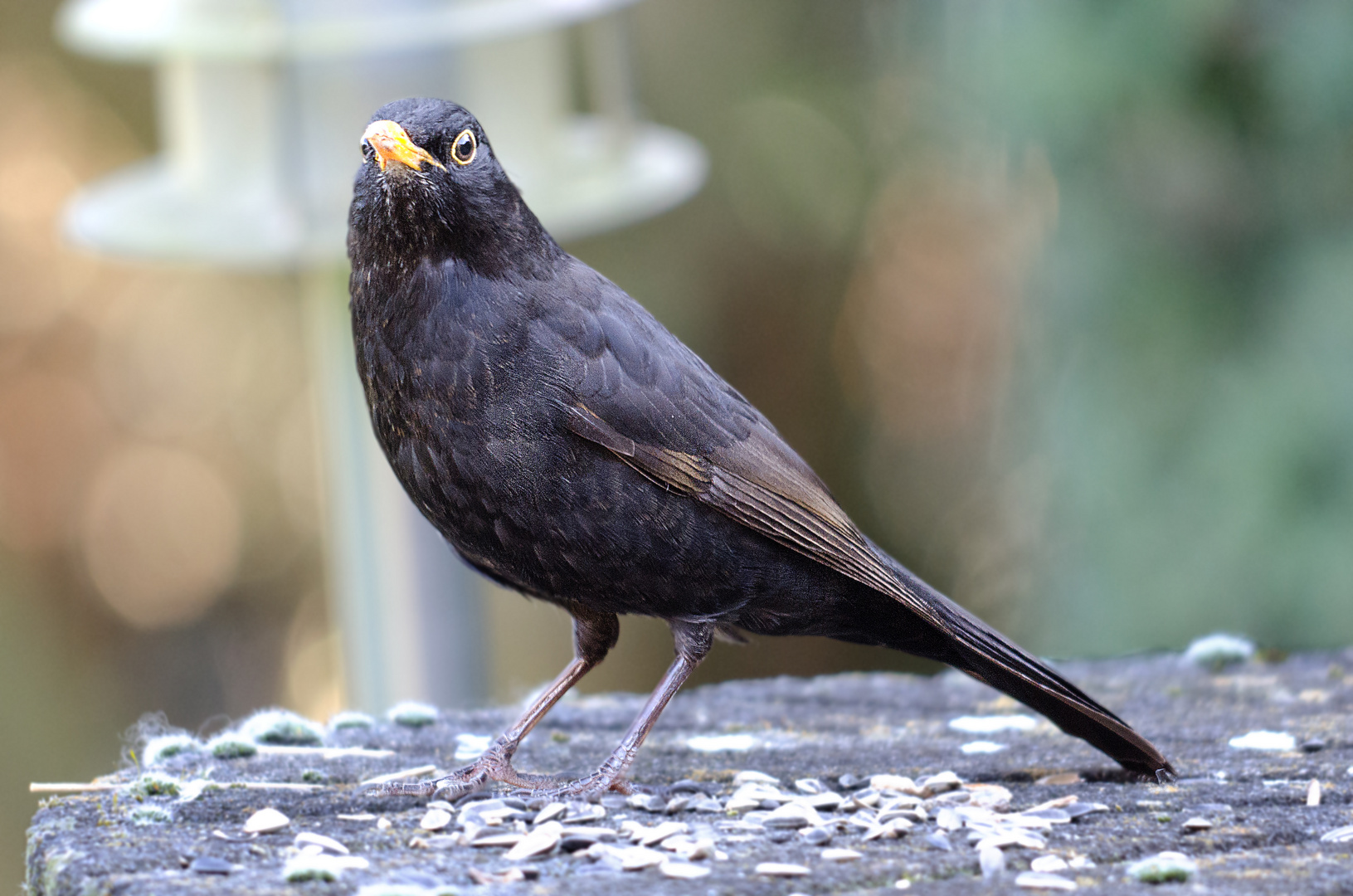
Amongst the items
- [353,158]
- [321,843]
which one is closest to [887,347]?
[353,158]

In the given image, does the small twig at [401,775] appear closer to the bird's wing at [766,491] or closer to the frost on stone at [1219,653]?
the bird's wing at [766,491]

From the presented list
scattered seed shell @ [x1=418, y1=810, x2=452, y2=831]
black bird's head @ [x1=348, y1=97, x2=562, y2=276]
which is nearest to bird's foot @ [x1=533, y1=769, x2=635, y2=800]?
scattered seed shell @ [x1=418, y1=810, x2=452, y2=831]

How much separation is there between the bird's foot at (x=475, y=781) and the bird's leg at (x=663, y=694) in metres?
0.13

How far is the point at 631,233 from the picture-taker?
28.3ft

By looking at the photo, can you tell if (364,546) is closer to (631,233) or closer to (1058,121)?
(1058,121)

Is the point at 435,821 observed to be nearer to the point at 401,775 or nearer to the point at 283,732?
the point at 401,775

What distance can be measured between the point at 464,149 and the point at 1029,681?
1733 millimetres

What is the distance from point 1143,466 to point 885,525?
9.07 ft

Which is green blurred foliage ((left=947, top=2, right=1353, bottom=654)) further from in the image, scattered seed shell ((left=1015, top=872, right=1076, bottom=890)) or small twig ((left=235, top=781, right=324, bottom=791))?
small twig ((left=235, top=781, right=324, bottom=791))

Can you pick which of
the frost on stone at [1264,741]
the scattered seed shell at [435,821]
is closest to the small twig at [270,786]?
the scattered seed shell at [435,821]

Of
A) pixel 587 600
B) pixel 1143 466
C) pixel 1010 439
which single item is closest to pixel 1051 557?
pixel 1143 466

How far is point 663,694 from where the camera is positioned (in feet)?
10.8

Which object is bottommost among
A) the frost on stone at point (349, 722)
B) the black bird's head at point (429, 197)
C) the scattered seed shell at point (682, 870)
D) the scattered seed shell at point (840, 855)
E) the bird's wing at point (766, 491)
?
the scattered seed shell at point (840, 855)

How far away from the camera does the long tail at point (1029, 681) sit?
10.7 ft
